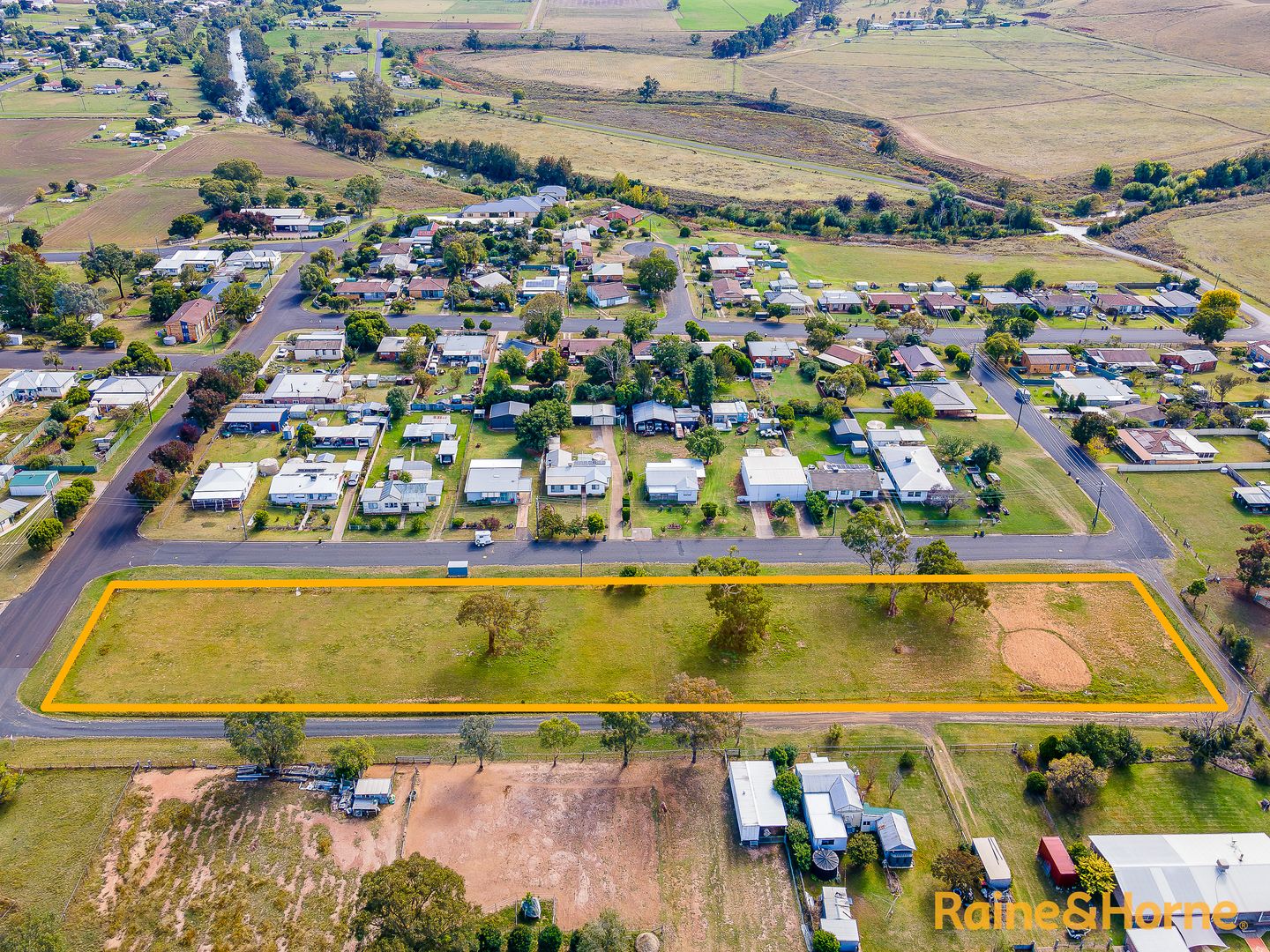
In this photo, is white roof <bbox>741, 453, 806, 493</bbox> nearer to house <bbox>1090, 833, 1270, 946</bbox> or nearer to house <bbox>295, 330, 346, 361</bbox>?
Result: house <bbox>1090, 833, 1270, 946</bbox>

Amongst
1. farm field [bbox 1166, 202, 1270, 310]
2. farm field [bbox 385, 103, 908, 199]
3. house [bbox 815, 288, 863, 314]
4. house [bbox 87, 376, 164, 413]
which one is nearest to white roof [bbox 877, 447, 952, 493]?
house [bbox 815, 288, 863, 314]

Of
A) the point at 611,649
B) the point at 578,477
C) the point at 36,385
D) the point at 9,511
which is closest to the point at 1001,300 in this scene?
the point at 578,477

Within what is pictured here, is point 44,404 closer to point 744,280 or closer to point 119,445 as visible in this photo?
point 119,445

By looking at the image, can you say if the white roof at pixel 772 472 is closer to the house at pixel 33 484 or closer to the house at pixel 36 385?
the house at pixel 33 484

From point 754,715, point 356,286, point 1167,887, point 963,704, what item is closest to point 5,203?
point 356,286

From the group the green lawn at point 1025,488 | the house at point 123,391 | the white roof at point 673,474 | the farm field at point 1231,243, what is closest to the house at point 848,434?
the green lawn at point 1025,488

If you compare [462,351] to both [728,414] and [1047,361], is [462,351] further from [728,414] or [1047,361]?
[1047,361]
